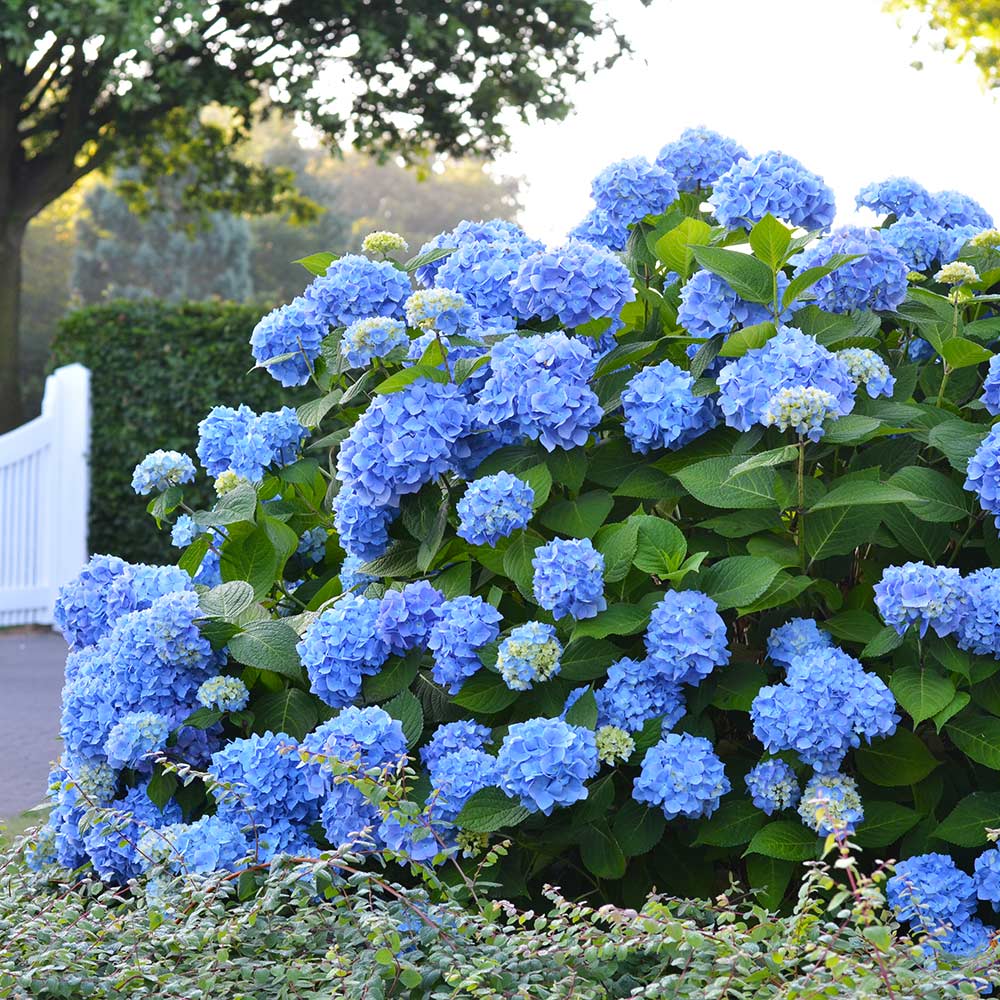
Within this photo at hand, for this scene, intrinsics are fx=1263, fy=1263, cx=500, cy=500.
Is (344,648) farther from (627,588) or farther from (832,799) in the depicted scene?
(832,799)

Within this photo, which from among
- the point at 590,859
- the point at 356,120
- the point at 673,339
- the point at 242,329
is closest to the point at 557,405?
the point at 673,339

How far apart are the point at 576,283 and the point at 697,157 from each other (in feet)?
2.81

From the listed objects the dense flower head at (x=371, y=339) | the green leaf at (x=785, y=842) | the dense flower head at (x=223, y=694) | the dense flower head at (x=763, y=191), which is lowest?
the green leaf at (x=785, y=842)

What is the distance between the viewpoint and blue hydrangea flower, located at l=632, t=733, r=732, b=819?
2.30 metres

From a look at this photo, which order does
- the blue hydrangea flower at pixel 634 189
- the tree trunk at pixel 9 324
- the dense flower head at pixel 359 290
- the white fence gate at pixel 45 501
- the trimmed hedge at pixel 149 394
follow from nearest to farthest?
the dense flower head at pixel 359 290, the blue hydrangea flower at pixel 634 189, the white fence gate at pixel 45 501, the trimmed hedge at pixel 149 394, the tree trunk at pixel 9 324

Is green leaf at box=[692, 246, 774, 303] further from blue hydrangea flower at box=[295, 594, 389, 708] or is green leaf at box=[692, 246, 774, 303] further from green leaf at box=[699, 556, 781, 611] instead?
blue hydrangea flower at box=[295, 594, 389, 708]

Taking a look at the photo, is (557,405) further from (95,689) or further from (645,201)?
(95,689)

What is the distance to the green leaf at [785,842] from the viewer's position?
2322 mm

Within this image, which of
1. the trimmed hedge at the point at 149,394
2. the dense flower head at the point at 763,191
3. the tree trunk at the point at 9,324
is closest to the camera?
the dense flower head at the point at 763,191

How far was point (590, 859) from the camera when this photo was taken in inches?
95.0

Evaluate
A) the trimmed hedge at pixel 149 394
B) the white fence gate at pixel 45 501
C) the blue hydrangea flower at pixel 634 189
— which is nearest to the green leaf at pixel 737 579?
the blue hydrangea flower at pixel 634 189

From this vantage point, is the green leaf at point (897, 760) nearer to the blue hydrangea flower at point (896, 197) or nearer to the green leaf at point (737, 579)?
the green leaf at point (737, 579)

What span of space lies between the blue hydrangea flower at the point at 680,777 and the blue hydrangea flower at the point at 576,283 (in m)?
0.87

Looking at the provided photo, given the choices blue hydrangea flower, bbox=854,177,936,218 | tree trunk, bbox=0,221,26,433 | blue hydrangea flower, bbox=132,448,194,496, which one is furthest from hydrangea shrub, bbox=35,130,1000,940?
tree trunk, bbox=0,221,26,433
